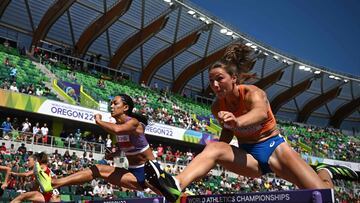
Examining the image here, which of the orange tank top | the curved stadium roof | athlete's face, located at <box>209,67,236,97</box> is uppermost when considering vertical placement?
the curved stadium roof

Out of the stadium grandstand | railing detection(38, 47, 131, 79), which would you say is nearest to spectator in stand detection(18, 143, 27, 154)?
the stadium grandstand

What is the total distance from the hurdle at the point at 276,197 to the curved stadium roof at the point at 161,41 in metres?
33.6

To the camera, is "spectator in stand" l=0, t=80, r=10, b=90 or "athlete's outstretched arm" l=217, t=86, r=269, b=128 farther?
"spectator in stand" l=0, t=80, r=10, b=90

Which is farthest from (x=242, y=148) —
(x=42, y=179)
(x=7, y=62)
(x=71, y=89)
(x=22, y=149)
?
(x=7, y=62)

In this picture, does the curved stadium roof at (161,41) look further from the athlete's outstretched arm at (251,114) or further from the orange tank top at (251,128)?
the athlete's outstretched arm at (251,114)

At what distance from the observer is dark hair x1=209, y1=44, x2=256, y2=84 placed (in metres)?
4.63

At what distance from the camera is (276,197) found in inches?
139

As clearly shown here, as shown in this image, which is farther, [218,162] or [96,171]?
[96,171]

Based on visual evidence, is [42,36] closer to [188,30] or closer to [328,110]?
[188,30]

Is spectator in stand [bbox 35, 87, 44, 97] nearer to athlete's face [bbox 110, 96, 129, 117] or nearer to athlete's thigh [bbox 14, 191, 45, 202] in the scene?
athlete's thigh [bbox 14, 191, 45, 202]

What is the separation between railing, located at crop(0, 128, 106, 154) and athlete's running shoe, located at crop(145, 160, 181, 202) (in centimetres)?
1579

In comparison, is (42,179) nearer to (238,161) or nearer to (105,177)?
(105,177)

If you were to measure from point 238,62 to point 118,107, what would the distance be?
2.98 m

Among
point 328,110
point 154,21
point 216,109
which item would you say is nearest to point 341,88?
point 328,110
